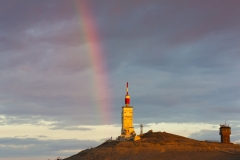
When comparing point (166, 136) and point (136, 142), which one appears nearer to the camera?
point (136, 142)

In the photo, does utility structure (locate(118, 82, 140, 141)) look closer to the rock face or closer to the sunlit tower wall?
the sunlit tower wall

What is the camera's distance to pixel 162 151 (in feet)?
350

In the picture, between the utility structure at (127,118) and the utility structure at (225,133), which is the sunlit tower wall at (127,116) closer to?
the utility structure at (127,118)

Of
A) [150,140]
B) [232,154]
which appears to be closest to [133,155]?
[150,140]

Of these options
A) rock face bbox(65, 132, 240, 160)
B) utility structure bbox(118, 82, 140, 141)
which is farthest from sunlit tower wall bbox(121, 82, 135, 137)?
rock face bbox(65, 132, 240, 160)

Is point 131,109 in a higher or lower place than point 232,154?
higher

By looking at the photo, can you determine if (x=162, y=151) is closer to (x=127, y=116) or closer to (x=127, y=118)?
(x=127, y=118)

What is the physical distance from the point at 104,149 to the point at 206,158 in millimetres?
24236

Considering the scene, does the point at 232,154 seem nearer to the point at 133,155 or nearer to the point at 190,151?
the point at 190,151

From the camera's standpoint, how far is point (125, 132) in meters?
129

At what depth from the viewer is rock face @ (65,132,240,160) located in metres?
103

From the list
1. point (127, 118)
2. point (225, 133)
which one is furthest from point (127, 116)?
point (225, 133)

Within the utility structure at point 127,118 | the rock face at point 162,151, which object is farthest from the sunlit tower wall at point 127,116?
the rock face at point 162,151

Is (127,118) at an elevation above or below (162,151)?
above
